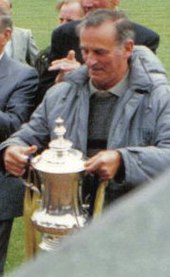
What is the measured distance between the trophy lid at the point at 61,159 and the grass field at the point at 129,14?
35.4 feet

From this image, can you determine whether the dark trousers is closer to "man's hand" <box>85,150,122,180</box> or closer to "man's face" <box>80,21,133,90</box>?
"man's face" <box>80,21,133,90</box>

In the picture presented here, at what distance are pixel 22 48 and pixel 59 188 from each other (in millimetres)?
3382

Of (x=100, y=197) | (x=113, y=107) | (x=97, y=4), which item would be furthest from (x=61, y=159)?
(x=97, y=4)

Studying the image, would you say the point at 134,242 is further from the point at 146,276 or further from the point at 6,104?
the point at 6,104

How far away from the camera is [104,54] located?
3285 mm

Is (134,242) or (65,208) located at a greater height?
(134,242)

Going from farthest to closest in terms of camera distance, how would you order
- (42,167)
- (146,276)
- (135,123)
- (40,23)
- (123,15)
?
(40,23) → (123,15) → (135,123) → (42,167) → (146,276)

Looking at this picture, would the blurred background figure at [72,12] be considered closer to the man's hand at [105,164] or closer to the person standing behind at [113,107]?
the person standing behind at [113,107]

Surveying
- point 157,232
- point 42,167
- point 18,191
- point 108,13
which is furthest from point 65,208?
point 157,232

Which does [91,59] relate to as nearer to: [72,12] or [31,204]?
[31,204]

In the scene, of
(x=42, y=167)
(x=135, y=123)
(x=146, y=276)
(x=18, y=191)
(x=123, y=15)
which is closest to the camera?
(x=146, y=276)

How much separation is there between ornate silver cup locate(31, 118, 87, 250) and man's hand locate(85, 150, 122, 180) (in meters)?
0.04

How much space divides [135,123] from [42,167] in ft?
1.39

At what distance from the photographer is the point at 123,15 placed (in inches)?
135
